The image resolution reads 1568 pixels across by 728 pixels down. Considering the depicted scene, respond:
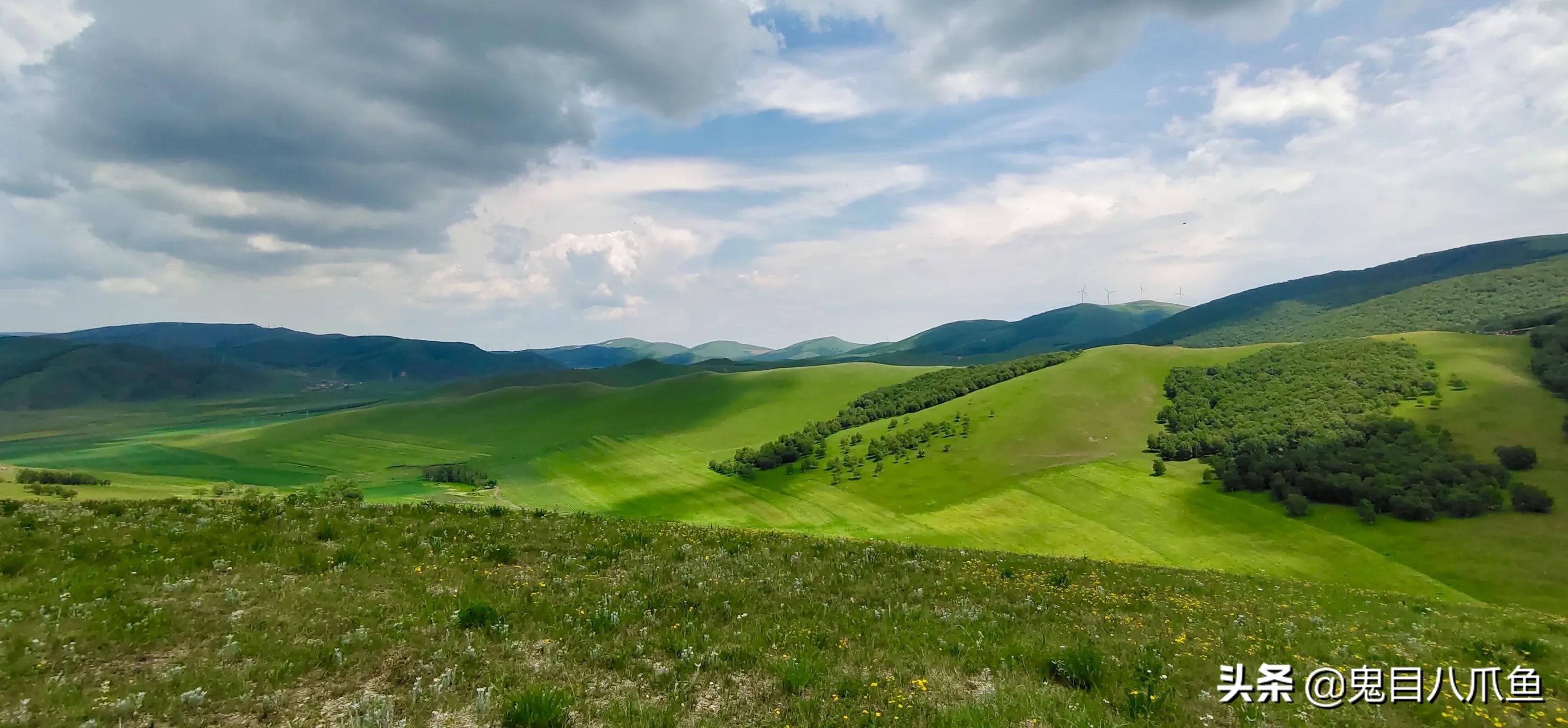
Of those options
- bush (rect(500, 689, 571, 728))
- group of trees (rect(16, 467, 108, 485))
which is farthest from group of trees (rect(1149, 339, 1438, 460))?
group of trees (rect(16, 467, 108, 485))

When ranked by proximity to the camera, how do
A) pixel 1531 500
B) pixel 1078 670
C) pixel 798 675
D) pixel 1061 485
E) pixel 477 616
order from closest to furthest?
1. pixel 798 675
2. pixel 1078 670
3. pixel 477 616
4. pixel 1531 500
5. pixel 1061 485

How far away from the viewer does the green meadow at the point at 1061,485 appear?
8831 centimetres

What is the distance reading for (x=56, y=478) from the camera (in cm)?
7631

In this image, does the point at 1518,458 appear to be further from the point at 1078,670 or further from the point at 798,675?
the point at 798,675

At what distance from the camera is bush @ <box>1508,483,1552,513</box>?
94.7m

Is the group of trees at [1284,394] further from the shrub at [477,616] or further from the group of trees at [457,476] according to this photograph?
the group of trees at [457,476]

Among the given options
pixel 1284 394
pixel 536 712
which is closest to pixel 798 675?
pixel 536 712

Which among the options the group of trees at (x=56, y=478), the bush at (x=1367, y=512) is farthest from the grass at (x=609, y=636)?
the bush at (x=1367, y=512)

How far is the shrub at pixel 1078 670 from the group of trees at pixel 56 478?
9761 cm

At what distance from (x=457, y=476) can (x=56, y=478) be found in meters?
89.9

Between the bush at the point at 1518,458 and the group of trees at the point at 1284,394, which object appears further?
the group of trees at the point at 1284,394

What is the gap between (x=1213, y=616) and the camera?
1589 cm

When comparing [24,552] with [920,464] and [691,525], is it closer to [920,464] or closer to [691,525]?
[691,525]

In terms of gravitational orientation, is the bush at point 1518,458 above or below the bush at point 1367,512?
above
